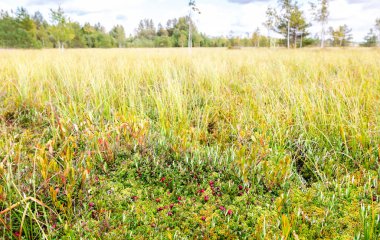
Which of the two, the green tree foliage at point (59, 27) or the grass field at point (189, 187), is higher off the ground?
the green tree foliage at point (59, 27)

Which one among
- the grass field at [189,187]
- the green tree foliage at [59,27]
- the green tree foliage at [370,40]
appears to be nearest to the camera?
the grass field at [189,187]

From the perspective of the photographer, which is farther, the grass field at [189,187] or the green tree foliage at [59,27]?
the green tree foliage at [59,27]

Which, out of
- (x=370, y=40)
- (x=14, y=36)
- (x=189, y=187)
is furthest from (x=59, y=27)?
(x=370, y=40)

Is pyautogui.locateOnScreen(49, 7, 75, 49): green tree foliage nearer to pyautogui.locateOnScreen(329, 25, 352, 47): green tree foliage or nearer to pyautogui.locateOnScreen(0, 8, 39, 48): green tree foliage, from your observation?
pyautogui.locateOnScreen(0, 8, 39, 48): green tree foliage

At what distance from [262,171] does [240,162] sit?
0.21 meters

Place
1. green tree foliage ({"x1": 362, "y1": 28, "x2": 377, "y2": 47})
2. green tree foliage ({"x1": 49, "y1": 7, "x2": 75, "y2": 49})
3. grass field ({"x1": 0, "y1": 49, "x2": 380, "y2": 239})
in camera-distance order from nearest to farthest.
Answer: grass field ({"x1": 0, "y1": 49, "x2": 380, "y2": 239}) → green tree foliage ({"x1": 49, "y1": 7, "x2": 75, "y2": 49}) → green tree foliage ({"x1": 362, "y1": 28, "x2": 377, "y2": 47})

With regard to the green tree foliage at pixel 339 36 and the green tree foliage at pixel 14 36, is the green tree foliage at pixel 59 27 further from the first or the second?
the green tree foliage at pixel 339 36

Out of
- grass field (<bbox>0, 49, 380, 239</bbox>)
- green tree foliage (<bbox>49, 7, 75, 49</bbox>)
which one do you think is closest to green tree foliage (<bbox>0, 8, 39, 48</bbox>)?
green tree foliage (<bbox>49, 7, 75, 49</bbox>)

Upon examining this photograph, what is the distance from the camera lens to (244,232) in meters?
1.44

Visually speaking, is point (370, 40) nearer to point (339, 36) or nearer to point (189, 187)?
point (339, 36)

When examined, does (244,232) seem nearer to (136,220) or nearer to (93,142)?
(136,220)

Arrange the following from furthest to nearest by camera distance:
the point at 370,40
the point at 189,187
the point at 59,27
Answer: the point at 370,40 < the point at 59,27 < the point at 189,187

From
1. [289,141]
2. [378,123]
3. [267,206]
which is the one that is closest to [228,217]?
[267,206]

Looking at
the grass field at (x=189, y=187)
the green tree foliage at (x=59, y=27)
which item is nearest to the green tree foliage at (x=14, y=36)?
the green tree foliage at (x=59, y=27)
